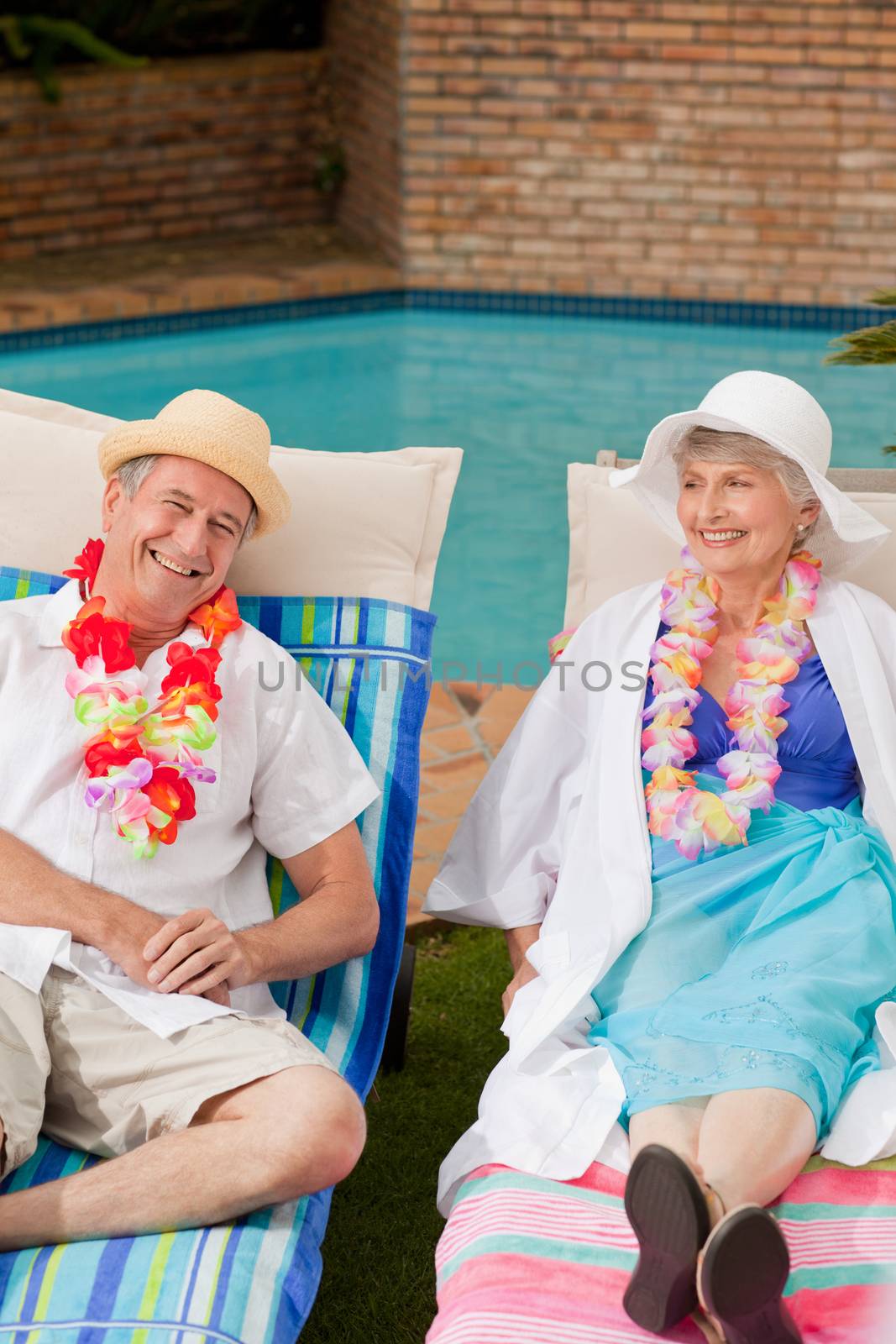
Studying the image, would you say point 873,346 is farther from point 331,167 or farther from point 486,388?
point 331,167

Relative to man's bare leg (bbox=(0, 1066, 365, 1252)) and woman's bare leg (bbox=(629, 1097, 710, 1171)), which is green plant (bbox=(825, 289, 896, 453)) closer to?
woman's bare leg (bbox=(629, 1097, 710, 1171))

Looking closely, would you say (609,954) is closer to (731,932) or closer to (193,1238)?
(731,932)

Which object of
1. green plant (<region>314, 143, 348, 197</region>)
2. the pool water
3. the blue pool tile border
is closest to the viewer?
the pool water

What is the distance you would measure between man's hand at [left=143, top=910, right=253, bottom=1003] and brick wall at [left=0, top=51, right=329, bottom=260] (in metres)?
7.43

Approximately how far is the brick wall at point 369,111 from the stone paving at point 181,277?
20 centimetres

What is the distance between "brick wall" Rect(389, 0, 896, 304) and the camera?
8.39 m

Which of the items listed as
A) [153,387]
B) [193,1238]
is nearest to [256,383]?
[153,387]

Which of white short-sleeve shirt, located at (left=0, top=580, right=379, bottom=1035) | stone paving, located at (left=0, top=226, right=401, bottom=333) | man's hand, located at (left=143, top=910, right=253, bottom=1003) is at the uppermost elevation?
stone paving, located at (left=0, top=226, right=401, bottom=333)

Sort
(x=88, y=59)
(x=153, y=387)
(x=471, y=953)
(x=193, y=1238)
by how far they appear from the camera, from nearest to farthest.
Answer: (x=193, y=1238) → (x=471, y=953) → (x=153, y=387) → (x=88, y=59)

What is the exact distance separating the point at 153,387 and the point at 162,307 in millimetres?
876

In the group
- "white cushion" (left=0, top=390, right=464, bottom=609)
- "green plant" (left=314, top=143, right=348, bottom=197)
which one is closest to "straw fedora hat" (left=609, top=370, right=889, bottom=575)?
"white cushion" (left=0, top=390, right=464, bottom=609)

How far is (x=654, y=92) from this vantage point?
8.57 m

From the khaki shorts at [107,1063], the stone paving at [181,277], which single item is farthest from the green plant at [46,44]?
the khaki shorts at [107,1063]

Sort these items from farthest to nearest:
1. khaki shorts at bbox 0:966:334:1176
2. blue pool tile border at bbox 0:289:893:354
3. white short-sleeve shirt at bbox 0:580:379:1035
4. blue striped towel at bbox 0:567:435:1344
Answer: blue pool tile border at bbox 0:289:893:354, white short-sleeve shirt at bbox 0:580:379:1035, khaki shorts at bbox 0:966:334:1176, blue striped towel at bbox 0:567:435:1344
